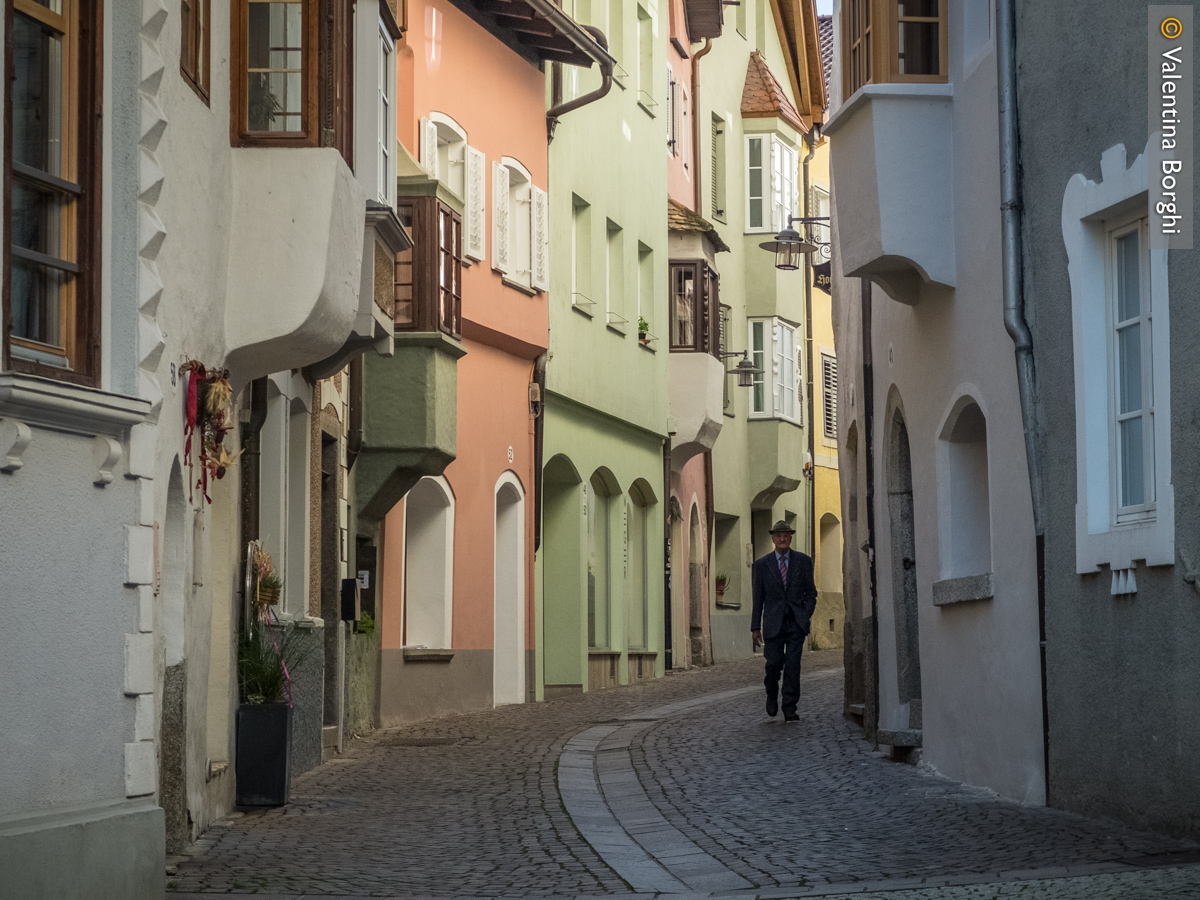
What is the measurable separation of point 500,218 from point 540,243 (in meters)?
1.31

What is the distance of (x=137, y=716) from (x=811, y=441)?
32661 mm

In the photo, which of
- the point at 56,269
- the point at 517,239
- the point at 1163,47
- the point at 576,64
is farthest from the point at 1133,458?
the point at 576,64

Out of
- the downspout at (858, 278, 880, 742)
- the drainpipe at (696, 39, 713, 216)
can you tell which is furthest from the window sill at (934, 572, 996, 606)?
the drainpipe at (696, 39, 713, 216)

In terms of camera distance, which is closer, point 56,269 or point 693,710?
point 56,269

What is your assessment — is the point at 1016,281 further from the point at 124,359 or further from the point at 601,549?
the point at 601,549

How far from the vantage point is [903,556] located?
605 inches

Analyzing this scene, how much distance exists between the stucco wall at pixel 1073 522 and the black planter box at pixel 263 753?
5011 millimetres

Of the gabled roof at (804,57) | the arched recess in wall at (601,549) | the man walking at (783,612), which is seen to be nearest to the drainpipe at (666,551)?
the arched recess in wall at (601,549)

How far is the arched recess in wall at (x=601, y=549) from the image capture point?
87.9 feet

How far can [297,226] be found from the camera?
11156mm

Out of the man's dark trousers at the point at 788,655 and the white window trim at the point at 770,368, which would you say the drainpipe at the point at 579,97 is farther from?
the white window trim at the point at 770,368

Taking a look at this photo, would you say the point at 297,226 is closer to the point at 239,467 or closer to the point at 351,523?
the point at 239,467

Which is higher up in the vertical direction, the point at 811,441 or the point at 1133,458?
the point at 811,441

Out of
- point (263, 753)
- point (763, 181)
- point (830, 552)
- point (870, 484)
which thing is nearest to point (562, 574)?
point (870, 484)
